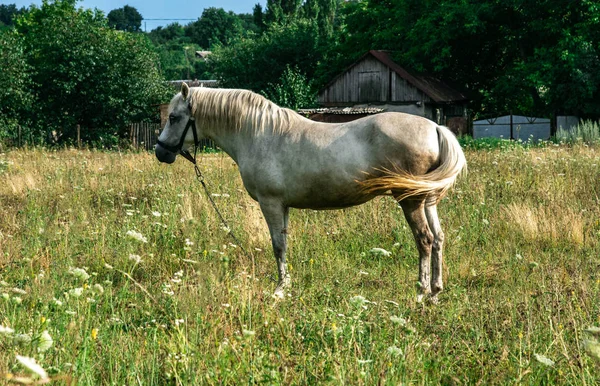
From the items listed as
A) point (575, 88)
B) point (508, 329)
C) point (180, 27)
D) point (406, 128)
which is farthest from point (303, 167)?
point (180, 27)

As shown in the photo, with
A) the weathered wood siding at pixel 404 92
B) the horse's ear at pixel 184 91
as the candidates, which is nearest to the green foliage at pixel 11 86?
the weathered wood siding at pixel 404 92

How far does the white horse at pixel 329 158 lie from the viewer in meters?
5.15

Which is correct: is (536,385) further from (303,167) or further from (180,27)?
(180,27)

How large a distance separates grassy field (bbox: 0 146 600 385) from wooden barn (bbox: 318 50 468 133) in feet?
89.5

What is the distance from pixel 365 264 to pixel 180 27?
176 meters

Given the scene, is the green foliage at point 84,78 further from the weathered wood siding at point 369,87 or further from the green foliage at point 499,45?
the green foliage at point 499,45

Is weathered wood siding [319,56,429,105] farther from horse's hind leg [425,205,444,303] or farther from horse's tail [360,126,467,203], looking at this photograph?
horse's tail [360,126,467,203]

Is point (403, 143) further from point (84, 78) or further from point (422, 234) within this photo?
point (84, 78)

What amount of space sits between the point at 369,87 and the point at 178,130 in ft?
115

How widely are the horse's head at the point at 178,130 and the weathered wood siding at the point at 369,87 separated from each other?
33.3 m

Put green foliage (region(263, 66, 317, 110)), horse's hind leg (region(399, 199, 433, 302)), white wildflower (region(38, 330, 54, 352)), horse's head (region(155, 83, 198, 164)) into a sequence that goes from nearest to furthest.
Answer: white wildflower (region(38, 330, 54, 352)) → horse's hind leg (region(399, 199, 433, 302)) → horse's head (region(155, 83, 198, 164)) → green foliage (region(263, 66, 317, 110))

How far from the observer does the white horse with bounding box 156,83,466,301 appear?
515 centimetres

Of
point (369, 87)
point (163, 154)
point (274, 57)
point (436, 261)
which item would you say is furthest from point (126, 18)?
point (436, 261)

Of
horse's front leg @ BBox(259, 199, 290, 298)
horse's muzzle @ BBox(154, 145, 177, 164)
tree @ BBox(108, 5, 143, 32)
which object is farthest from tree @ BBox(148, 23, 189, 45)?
horse's front leg @ BBox(259, 199, 290, 298)
